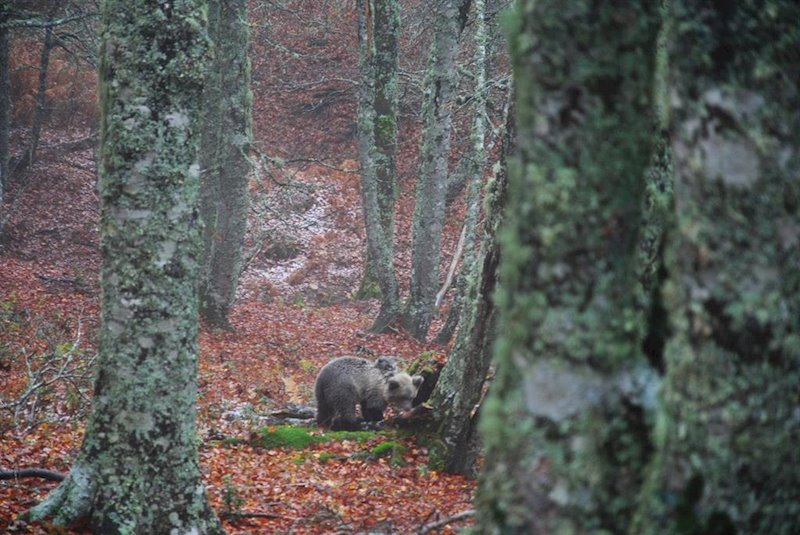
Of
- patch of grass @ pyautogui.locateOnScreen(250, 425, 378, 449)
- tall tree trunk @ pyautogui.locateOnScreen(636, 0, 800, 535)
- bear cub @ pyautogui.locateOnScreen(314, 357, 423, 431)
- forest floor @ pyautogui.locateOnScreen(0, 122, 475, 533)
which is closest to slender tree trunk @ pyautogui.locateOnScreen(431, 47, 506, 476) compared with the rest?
forest floor @ pyautogui.locateOnScreen(0, 122, 475, 533)

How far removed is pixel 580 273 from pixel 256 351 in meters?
13.4

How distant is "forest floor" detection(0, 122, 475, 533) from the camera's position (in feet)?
23.1

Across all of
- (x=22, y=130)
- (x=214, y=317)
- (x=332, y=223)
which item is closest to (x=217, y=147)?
(x=214, y=317)

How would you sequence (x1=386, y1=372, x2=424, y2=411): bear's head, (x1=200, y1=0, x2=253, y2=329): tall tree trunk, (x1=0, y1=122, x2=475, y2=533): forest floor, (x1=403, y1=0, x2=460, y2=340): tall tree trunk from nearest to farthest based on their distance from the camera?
(x1=0, y1=122, x2=475, y2=533): forest floor
(x1=386, y1=372, x2=424, y2=411): bear's head
(x1=200, y1=0, x2=253, y2=329): tall tree trunk
(x1=403, y1=0, x2=460, y2=340): tall tree trunk

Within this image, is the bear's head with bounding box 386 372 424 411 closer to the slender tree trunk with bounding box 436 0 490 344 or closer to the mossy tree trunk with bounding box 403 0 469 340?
the slender tree trunk with bounding box 436 0 490 344

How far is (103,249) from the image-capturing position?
524 cm

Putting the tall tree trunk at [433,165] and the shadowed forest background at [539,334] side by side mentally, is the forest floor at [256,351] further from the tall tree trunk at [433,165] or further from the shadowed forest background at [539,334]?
the tall tree trunk at [433,165]

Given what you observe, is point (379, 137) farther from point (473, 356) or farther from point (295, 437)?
point (473, 356)

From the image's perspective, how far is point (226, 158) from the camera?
16.0m

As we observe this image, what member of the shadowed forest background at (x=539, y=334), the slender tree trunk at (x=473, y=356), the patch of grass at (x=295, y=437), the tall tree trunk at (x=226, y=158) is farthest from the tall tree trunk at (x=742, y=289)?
the tall tree trunk at (x=226, y=158)

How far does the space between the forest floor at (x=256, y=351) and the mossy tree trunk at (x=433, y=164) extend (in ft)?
3.30

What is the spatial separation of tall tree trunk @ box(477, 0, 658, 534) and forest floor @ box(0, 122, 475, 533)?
11.4ft

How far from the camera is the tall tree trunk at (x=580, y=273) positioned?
89.8 inches

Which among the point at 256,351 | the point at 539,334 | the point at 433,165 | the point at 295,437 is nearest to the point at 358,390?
the point at 295,437
